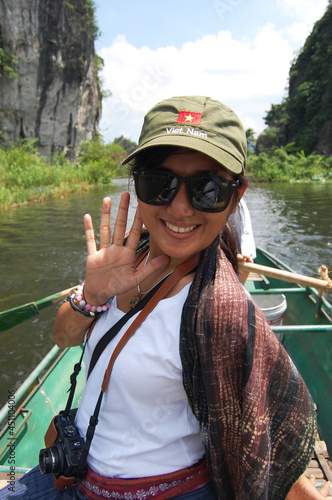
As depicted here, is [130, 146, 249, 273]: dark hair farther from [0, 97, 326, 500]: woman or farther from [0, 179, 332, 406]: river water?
[0, 179, 332, 406]: river water

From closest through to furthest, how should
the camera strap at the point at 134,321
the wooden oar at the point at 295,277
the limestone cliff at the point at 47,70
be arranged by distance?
the camera strap at the point at 134,321, the wooden oar at the point at 295,277, the limestone cliff at the point at 47,70

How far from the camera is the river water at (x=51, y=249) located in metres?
4.43

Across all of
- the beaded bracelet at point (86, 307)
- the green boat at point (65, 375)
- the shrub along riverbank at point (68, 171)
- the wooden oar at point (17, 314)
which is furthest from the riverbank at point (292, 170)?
the beaded bracelet at point (86, 307)

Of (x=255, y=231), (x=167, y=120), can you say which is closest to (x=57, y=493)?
(x=167, y=120)

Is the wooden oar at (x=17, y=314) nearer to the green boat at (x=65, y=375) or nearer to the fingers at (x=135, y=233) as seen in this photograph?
the green boat at (x=65, y=375)

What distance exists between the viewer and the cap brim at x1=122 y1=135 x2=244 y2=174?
2.79 feet

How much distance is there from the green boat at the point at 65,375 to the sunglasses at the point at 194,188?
1.40 meters

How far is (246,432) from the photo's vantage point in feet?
2.86

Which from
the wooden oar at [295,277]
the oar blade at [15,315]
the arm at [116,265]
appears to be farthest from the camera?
the wooden oar at [295,277]

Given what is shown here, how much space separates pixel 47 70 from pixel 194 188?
26822 millimetres

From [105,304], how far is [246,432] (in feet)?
1.77

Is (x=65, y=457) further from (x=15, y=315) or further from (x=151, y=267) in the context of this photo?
(x=15, y=315)

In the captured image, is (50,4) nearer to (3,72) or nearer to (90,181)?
(3,72)

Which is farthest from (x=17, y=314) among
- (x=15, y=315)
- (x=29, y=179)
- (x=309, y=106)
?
(x=309, y=106)
